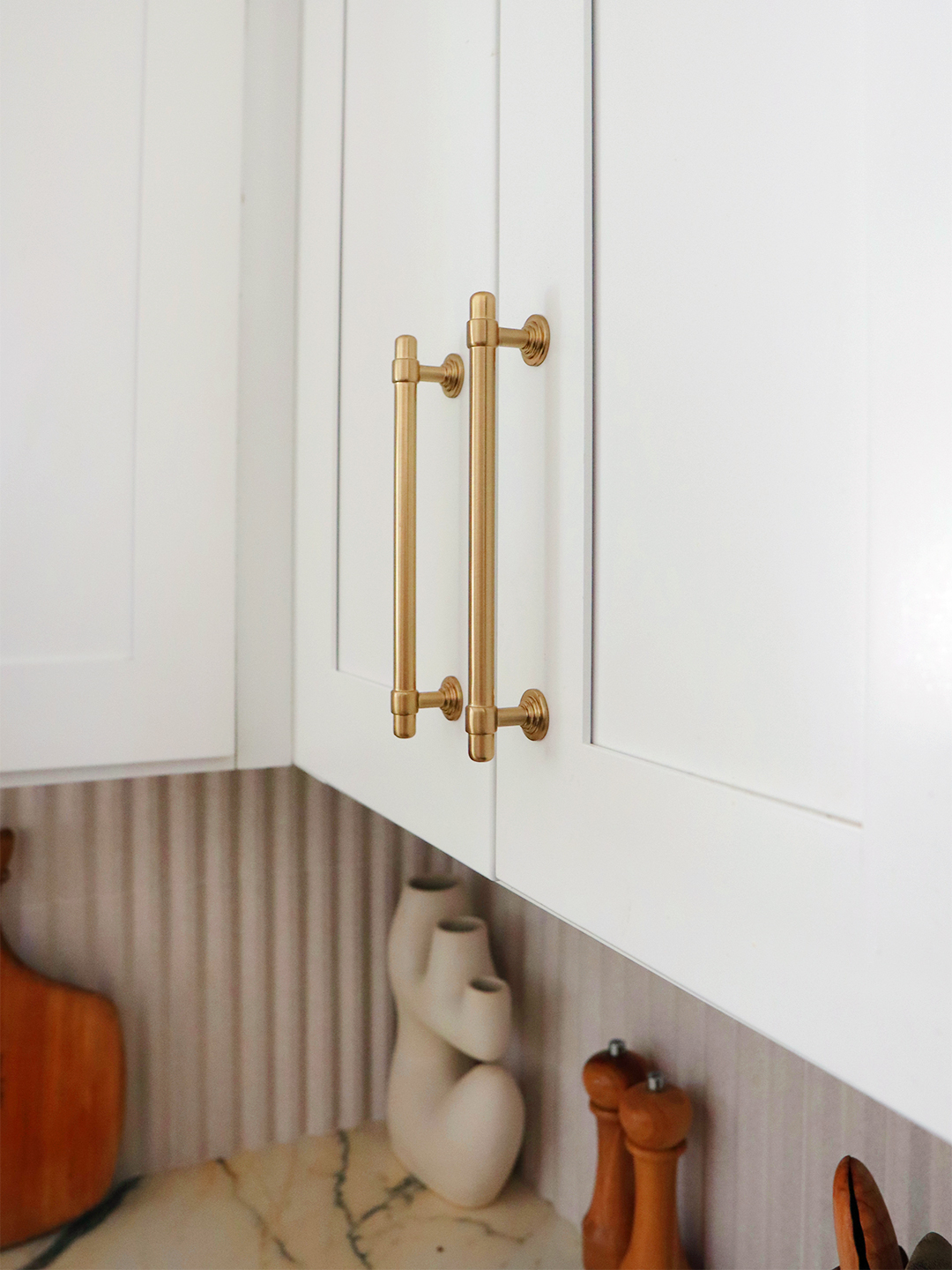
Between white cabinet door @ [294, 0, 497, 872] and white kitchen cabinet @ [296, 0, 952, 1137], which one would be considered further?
white cabinet door @ [294, 0, 497, 872]

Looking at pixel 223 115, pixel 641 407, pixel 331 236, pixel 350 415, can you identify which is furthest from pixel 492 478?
pixel 223 115

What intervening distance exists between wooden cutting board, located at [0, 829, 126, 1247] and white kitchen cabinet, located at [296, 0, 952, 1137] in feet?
2.04

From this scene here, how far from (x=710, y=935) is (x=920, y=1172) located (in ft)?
1.49

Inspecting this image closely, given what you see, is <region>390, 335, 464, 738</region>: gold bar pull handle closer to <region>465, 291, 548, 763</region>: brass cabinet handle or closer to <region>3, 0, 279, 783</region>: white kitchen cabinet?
<region>465, 291, 548, 763</region>: brass cabinet handle

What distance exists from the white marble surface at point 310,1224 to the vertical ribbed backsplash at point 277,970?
5cm

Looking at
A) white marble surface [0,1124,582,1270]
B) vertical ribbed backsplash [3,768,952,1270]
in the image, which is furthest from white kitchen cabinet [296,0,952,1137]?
white marble surface [0,1124,582,1270]

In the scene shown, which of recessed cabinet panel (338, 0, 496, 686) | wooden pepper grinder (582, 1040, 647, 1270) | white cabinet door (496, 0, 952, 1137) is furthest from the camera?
wooden pepper grinder (582, 1040, 647, 1270)

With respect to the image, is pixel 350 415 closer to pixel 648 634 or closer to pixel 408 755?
pixel 408 755

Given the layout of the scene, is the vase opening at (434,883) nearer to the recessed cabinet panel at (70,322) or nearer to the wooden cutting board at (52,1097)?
the wooden cutting board at (52,1097)

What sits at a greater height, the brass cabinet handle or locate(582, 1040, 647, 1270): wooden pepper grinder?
the brass cabinet handle

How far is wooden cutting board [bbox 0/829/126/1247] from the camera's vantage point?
1012mm

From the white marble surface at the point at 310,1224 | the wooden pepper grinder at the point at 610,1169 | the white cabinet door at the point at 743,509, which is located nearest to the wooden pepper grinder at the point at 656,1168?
the wooden pepper grinder at the point at 610,1169

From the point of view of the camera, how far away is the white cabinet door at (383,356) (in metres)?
0.58

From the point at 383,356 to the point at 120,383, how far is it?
0.26 m
